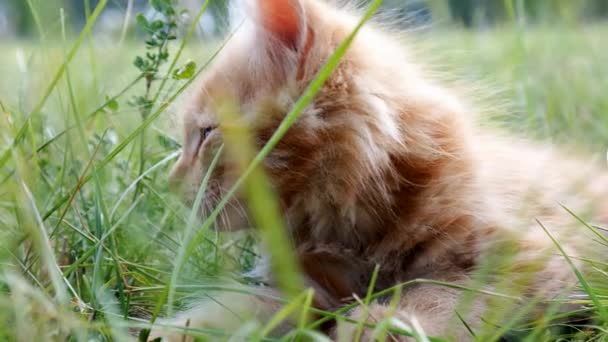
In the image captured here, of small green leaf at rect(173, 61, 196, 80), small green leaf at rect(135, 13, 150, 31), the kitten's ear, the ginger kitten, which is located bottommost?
the ginger kitten

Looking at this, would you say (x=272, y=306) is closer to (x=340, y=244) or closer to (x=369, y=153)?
(x=340, y=244)

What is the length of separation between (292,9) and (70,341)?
60 centimetres

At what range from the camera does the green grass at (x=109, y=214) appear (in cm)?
81

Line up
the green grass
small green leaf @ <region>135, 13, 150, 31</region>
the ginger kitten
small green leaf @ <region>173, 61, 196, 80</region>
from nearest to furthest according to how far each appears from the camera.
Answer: the green grass < the ginger kitten < small green leaf @ <region>173, 61, 196, 80</region> < small green leaf @ <region>135, 13, 150, 31</region>

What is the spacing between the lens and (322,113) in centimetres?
107

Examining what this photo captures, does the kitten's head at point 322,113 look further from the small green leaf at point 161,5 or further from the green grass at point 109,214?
the small green leaf at point 161,5

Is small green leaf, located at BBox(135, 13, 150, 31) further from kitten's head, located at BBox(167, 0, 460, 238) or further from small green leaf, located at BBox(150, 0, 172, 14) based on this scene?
kitten's head, located at BBox(167, 0, 460, 238)

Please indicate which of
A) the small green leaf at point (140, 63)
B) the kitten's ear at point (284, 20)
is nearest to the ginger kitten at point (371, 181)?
the kitten's ear at point (284, 20)

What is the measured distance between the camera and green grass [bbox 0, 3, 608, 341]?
31.9 inches

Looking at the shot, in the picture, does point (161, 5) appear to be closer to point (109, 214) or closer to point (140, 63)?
point (140, 63)

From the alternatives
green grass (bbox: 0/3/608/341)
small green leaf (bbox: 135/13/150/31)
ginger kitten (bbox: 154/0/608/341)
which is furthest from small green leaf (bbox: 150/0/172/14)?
ginger kitten (bbox: 154/0/608/341)

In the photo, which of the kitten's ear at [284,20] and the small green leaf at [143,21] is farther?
the small green leaf at [143,21]

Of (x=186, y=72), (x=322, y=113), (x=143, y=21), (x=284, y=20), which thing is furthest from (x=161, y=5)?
(x=322, y=113)

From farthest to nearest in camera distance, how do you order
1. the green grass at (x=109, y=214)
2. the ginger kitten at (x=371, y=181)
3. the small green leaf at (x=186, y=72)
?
1. the small green leaf at (x=186, y=72)
2. the ginger kitten at (x=371, y=181)
3. the green grass at (x=109, y=214)
